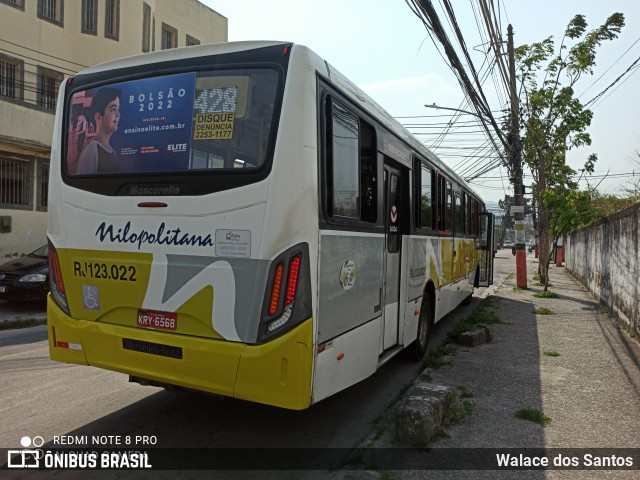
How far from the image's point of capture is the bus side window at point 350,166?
4.07 meters

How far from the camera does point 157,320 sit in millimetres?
3889

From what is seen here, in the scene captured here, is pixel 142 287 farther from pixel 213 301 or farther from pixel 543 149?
pixel 543 149

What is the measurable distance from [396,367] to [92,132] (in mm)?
4759

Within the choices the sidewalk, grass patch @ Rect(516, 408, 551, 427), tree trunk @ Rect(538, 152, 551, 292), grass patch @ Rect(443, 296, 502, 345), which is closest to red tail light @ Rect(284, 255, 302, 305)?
Result: the sidewalk

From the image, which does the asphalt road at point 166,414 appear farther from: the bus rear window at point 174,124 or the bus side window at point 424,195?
the bus side window at point 424,195

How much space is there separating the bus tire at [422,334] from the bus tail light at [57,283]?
14.4 ft

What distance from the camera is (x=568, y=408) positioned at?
527 cm

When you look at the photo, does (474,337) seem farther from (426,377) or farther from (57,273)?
(57,273)

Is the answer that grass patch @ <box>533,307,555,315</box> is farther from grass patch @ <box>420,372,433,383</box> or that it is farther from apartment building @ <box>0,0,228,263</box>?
apartment building @ <box>0,0,228,263</box>

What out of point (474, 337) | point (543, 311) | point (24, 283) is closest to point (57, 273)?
point (474, 337)

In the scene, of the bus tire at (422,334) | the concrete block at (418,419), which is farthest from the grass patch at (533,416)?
the bus tire at (422,334)

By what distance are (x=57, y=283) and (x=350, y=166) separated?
2.74 metres

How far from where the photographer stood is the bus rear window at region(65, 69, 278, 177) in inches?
146

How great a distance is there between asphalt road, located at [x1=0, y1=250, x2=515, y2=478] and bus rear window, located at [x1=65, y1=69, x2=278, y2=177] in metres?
1.93
